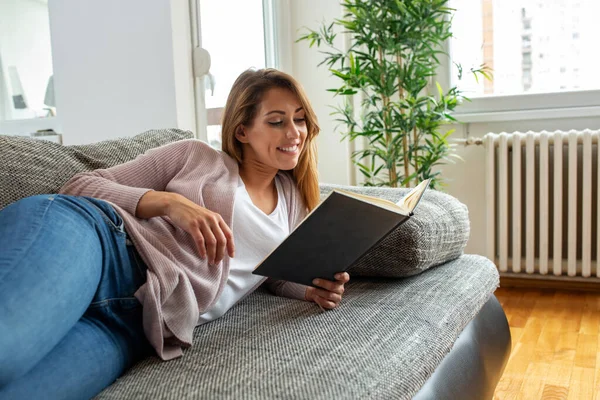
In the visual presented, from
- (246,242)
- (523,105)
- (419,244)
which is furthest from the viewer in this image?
(523,105)

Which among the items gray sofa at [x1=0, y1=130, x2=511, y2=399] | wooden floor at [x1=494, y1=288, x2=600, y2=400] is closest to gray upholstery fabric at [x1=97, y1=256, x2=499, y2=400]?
gray sofa at [x1=0, y1=130, x2=511, y2=399]

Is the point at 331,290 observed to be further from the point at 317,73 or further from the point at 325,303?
the point at 317,73

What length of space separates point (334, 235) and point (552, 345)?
144 cm

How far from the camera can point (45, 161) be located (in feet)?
4.16

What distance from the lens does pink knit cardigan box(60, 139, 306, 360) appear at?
1.08 m

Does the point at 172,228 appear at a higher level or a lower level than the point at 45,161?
lower

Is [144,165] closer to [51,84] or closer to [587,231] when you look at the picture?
[51,84]

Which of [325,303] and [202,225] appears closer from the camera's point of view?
[202,225]

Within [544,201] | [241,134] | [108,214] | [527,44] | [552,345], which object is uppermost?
[527,44]

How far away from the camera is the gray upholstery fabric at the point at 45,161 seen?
3.86 feet

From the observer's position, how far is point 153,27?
8.09 feet

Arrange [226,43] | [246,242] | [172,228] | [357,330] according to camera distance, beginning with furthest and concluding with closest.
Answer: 1. [226,43]
2. [246,242]
3. [172,228]
4. [357,330]

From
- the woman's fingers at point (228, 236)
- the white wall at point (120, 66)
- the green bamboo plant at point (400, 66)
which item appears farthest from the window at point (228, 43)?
the woman's fingers at point (228, 236)

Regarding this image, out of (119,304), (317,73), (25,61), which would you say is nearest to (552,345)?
(119,304)
